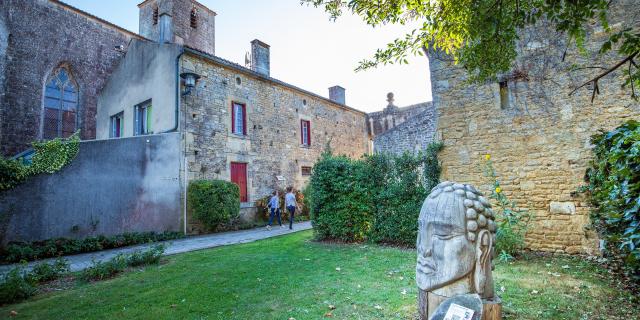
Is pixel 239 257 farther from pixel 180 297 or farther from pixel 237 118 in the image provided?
pixel 237 118

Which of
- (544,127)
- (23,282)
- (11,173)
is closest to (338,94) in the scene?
(544,127)

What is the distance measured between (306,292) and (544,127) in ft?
18.3

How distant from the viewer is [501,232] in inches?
224

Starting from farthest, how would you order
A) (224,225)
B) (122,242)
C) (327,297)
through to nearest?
(224,225), (122,242), (327,297)

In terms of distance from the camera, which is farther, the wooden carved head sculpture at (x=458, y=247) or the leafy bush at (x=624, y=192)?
the leafy bush at (x=624, y=192)

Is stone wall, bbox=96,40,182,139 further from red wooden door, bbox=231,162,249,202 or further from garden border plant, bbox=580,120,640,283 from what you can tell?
garden border plant, bbox=580,120,640,283

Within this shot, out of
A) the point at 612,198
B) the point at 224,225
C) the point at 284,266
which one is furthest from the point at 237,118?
the point at 612,198

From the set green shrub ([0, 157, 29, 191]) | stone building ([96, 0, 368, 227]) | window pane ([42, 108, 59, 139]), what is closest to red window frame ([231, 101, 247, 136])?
stone building ([96, 0, 368, 227])

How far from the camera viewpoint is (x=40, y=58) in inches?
533

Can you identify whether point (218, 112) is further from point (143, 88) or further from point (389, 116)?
point (389, 116)

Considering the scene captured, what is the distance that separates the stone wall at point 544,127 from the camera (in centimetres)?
599

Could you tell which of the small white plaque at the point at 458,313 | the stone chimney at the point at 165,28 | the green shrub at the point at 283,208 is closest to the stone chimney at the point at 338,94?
the green shrub at the point at 283,208

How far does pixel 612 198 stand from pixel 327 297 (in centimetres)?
331

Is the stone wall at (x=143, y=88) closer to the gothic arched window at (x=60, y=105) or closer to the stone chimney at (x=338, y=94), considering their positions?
the gothic arched window at (x=60, y=105)
